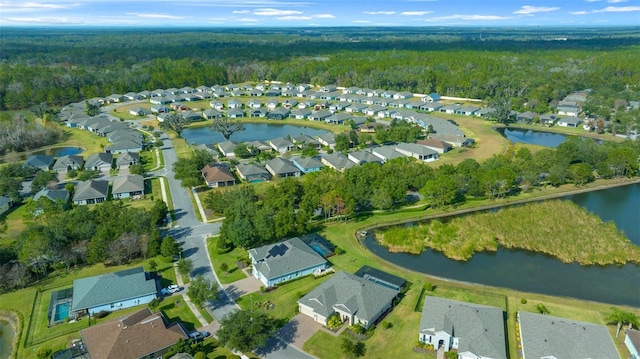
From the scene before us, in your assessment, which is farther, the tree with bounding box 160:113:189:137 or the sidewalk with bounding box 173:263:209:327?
the tree with bounding box 160:113:189:137

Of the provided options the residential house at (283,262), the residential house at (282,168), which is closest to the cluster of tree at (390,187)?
the residential house at (282,168)

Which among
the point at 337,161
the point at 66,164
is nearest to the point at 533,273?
the point at 337,161

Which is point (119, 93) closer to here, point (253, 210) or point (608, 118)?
point (253, 210)

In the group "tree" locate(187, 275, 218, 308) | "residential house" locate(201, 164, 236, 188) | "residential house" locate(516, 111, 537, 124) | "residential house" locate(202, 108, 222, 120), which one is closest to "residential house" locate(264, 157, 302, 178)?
"residential house" locate(201, 164, 236, 188)

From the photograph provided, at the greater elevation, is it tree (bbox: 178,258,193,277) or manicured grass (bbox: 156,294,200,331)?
tree (bbox: 178,258,193,277)

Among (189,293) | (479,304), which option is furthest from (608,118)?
(189,293)

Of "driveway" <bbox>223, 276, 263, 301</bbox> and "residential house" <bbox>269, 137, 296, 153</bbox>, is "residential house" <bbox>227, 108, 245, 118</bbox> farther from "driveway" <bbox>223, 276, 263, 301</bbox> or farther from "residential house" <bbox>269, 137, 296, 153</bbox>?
"driveway" <bbox>223, 276, 263, 301</bbox>
